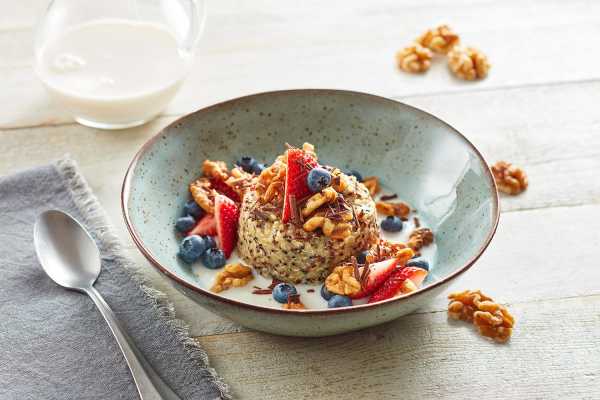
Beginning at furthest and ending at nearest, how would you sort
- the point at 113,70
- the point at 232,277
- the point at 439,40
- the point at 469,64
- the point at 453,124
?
the point at 439,40 → the point at 469,64 → the point at 453,124 → the point at 113,70 → the point at 232,277

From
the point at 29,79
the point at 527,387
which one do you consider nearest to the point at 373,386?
the point at 527,387

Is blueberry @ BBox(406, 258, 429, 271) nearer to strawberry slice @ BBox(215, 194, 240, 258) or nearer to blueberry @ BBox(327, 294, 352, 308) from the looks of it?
blueberry @ BBox(327, 294, 352, 308)

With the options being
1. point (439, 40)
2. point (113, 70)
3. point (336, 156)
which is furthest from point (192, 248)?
point (439, 40)

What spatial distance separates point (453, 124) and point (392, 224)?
2.52 feet

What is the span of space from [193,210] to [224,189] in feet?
0.41

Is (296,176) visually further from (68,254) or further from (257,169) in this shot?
(68,254)

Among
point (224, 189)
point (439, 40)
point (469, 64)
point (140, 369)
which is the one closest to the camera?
point (140, 369)

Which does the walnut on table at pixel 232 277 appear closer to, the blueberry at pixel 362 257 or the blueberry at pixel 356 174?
the blueberry at pixel 362 257

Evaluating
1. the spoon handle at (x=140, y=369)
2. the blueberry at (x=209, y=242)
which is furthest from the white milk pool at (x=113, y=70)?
the spoon handle at (x=140, y=369)

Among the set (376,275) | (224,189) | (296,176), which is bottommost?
(224,189)

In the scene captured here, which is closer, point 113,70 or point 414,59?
point 113,70

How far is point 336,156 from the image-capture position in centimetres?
246

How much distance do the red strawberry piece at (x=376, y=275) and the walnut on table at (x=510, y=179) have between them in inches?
28.9

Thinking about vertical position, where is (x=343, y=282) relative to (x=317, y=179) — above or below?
below
